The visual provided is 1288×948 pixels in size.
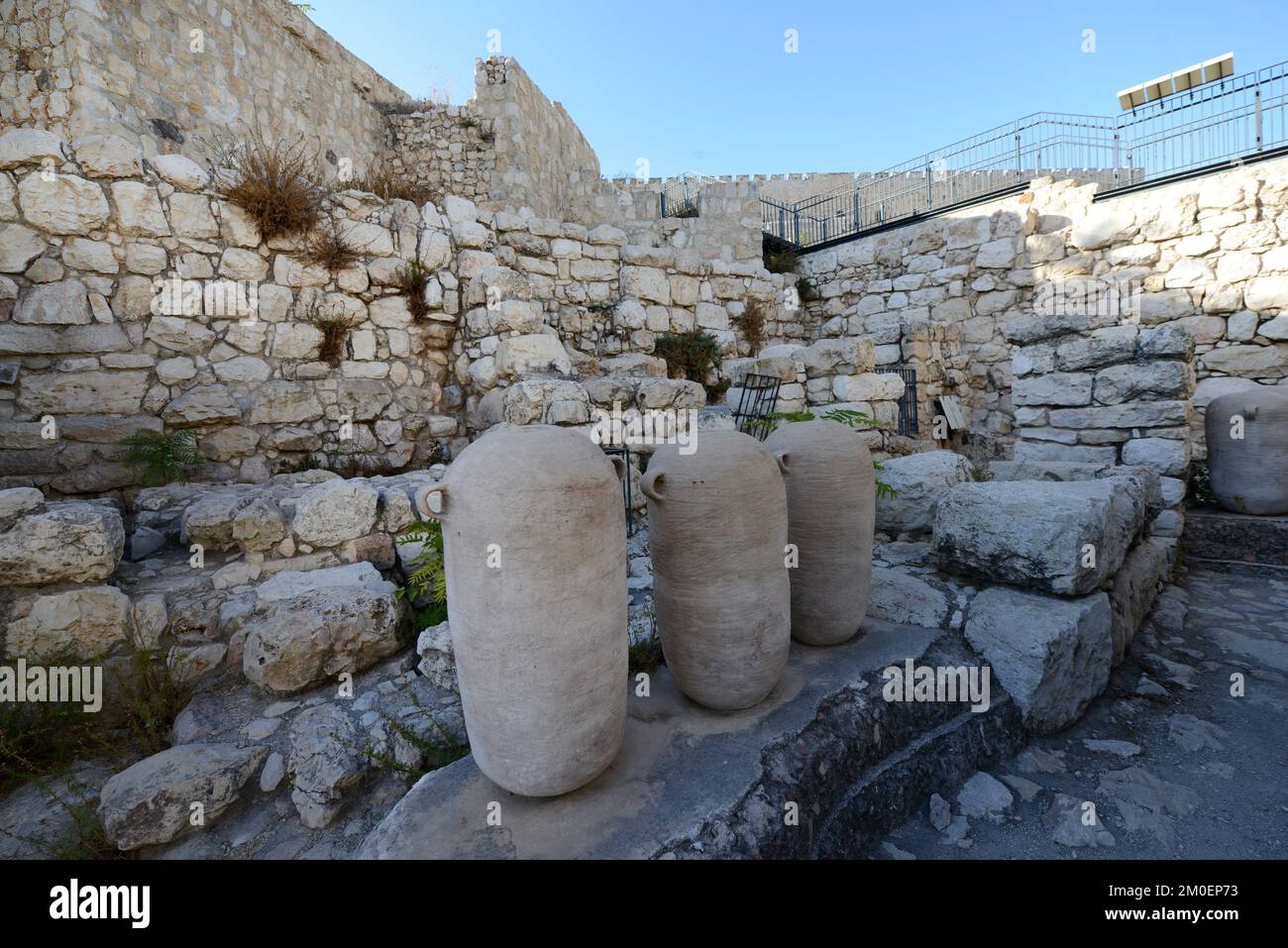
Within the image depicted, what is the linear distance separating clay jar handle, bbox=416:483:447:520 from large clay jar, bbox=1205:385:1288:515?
5.77m

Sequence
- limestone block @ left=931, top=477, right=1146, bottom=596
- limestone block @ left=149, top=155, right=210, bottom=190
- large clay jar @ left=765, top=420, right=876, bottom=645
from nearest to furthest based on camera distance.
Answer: large clay jar @ left=765, top=420, right=876, bottom=645 → limestone block @ left=931, top=477, right=1146, bottom=596 → limestone block @ left=149, top=155, right=210, bottom=190

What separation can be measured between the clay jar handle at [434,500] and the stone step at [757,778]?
0.84 m

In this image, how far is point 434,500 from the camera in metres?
1.43

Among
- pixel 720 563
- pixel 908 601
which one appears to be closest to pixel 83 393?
pixel 720 563

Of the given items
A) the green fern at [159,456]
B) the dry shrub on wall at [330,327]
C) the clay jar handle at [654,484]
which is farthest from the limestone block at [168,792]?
the dry shrub on wall at [330,327]

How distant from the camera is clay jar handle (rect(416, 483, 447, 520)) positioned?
141cm

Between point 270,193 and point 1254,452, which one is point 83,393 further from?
point 1254,452

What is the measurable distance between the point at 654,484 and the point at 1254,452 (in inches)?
205

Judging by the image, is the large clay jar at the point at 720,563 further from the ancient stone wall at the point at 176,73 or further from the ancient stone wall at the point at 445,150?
the ancient stone wall at the point at 445,150

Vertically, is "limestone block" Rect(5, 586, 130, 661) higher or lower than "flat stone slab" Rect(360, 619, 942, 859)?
higher

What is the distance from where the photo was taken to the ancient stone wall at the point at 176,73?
4598 mm

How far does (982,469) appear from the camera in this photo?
4801 millimetres

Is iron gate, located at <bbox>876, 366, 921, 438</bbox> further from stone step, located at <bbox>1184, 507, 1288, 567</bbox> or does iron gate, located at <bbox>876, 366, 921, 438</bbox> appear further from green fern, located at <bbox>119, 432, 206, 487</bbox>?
green fern, located at <bbox>119, 432, 206, 487</bbox>

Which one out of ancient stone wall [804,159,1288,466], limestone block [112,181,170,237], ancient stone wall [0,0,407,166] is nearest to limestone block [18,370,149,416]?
limestone block [112,181,170,237]
